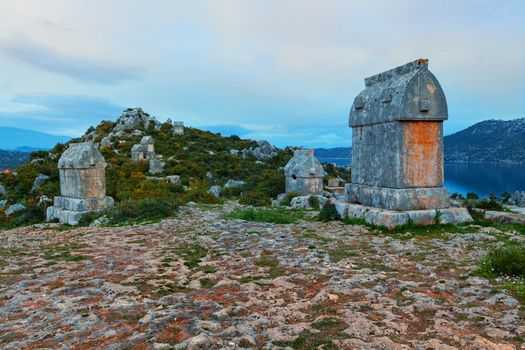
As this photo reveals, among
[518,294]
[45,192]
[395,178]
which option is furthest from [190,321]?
[45,192]

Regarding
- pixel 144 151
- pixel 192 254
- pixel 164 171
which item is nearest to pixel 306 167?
pixel 192 254

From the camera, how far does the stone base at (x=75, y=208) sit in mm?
11836

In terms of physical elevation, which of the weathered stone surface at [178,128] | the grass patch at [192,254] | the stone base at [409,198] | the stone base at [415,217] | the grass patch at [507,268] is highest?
the weathered stone surface at [178,128]

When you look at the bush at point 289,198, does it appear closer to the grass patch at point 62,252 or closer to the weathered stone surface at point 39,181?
the grass patch at point 62,252

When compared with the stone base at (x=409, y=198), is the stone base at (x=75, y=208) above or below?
below

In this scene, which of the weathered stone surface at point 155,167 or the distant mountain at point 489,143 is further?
the distant mountain at point 489,143

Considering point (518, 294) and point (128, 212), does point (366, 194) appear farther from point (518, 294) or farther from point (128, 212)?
point (128, 212)

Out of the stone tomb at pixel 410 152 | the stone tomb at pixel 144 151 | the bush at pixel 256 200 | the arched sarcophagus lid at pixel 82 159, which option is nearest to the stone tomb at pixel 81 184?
the arched sarcophagus lid at pixel 82 159

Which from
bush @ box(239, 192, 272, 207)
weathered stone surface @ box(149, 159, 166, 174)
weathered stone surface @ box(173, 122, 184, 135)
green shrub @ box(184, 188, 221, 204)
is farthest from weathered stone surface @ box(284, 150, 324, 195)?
weathered stone surface @ box(173, 122, 184, 135)

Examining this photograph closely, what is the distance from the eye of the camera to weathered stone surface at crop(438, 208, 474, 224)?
8.06 metres

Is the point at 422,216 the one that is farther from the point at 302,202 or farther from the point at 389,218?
the point at 302,202

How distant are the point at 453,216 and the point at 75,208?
10.4 m

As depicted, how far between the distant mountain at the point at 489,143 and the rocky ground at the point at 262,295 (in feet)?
252

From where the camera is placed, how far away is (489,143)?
85.4 meters
